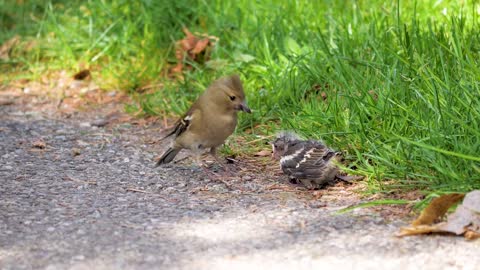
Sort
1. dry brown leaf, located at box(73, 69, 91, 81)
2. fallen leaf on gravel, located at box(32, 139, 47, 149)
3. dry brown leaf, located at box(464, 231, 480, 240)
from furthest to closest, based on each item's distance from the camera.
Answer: dry brown leaf, located at box(73, 69, 91, 81), fallen leaf on gravel, located at box(32, 139, 47, 149), dry brown leaf, located at box(464, 231, 480, 240)

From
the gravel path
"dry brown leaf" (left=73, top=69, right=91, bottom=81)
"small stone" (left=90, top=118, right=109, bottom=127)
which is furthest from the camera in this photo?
"dry brown leaf" (left=73, top=69, right=91, bottom=81)

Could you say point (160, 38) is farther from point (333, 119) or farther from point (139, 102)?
point (333, 119)

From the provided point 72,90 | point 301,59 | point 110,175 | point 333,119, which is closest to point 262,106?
point 301,59

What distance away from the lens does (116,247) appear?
4.35m

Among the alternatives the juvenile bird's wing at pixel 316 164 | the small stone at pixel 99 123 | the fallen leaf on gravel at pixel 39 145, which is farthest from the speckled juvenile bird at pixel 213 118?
the small stone at pixel 99 123

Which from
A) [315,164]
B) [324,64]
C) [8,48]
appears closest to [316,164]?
[315,164]

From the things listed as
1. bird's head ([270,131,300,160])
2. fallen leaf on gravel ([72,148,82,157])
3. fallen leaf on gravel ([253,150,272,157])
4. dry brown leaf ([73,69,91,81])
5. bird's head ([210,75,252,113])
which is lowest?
fallen leaf on gravel ([72,148,82,157])

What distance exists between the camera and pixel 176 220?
4.86 m

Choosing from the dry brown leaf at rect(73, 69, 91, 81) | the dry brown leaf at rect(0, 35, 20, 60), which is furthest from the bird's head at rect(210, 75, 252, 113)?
the dry brown leaf at rect(0, 35, 20, 60)

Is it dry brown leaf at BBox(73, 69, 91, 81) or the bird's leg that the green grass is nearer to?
dry brown leaf at BBox(73, 69, 91, 81)

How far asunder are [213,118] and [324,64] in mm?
1312

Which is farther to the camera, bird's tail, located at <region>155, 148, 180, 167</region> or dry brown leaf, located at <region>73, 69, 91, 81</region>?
dry brown leaf, located at <region>73, 69, 91, 81</region>

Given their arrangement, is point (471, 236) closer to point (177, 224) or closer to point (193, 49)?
point (177, 224)

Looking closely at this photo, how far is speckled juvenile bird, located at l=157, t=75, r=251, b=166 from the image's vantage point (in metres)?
6.13
